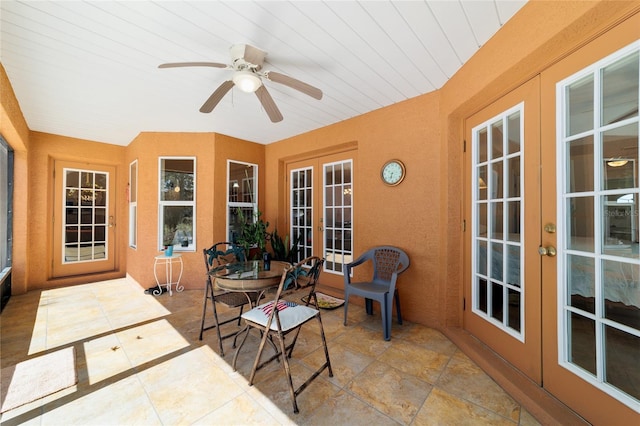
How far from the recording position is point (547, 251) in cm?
173

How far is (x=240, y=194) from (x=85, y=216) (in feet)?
9.92

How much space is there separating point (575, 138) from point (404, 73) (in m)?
1.51

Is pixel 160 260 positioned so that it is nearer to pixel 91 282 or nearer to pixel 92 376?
pixel 91 282

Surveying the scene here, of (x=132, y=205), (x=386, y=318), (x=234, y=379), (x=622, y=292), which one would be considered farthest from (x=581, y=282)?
(x=132, y=205)

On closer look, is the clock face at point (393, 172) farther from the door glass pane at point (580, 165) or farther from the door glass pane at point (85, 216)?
the door glass pane at point (85, 216)

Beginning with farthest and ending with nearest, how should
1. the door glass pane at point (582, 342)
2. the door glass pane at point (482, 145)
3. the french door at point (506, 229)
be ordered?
1. the door glass pane at point (482, 145)
2. the french door at point (506, 229)
3. the door glass pane at point (582, 342)

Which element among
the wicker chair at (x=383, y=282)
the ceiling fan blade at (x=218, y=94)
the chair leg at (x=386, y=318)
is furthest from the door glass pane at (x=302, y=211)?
the ceiling fan blade at (x=218, y=94)

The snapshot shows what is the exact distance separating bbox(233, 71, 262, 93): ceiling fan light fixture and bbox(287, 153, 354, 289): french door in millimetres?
2118

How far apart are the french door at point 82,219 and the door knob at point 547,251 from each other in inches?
261

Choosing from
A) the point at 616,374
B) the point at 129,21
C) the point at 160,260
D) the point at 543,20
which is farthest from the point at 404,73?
the point at 160,260

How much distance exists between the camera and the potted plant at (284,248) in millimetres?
4387

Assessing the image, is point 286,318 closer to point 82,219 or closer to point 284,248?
point 284,248

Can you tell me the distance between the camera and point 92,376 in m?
2.01

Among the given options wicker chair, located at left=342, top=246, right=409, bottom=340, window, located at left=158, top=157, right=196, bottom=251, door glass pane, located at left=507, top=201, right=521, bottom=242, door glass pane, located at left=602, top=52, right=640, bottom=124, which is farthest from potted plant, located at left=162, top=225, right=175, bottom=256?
door glass pane, located at left=602, top=52, right=640, bottom=124
